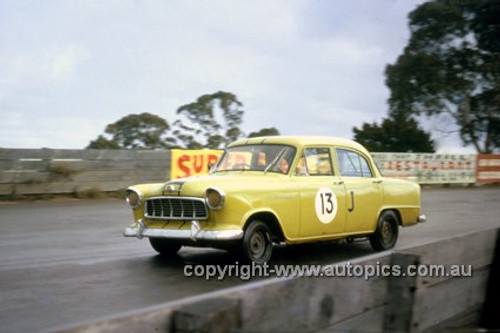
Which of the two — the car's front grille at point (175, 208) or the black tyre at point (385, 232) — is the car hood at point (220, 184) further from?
the black tyre at point (385, 232)

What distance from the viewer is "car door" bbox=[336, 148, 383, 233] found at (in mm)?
8344

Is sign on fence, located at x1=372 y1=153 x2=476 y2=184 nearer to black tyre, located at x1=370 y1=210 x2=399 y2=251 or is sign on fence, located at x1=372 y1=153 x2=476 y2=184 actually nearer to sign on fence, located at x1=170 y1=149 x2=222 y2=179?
sign on fence, located at x1=170 y1=149 x2=222 y2=179

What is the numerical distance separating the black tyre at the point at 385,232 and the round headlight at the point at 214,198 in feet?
9.47

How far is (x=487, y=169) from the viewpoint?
28.8 meters

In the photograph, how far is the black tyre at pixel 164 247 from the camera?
812cm

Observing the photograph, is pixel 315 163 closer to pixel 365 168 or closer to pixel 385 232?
pixel 365 168

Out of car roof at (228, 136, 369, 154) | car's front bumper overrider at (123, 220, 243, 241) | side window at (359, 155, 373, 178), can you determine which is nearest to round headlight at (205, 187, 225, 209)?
car's front bumper overrider at (123, 220, 243, 241)

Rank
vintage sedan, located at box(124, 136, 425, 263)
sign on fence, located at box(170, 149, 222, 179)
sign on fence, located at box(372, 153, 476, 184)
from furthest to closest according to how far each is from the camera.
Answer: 1. sign on fence, located at box(372, 153, 476, 184)
2. sign on fence, located at box(170, 149, 222, 179)
3. vintage sedan, located at box(124, 136, 425, 263)

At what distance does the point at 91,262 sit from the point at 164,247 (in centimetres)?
95

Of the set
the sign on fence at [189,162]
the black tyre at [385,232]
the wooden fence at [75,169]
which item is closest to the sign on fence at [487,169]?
the sign on fence at [189,162]

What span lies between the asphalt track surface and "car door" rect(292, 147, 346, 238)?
0.50 meters

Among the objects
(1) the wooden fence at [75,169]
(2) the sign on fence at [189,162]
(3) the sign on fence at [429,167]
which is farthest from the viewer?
(3) the sign on fence at [429,167]

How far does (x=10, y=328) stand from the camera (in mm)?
4770

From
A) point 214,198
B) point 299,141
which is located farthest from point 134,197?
point 299,141
